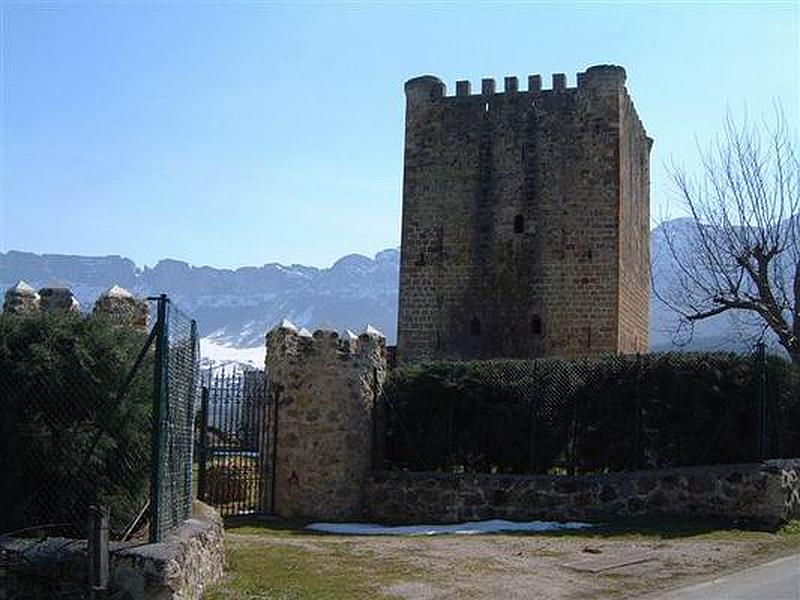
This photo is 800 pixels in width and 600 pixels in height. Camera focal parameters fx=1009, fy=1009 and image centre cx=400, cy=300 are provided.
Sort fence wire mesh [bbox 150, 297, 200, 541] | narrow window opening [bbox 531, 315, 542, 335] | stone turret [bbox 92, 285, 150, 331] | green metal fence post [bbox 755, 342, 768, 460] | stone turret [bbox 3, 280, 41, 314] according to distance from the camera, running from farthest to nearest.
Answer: narrow window opening [bbox 531, 315, 542, 335] < green metal fence post [bbox 755, 342, 768, 460] < stone turret [bbox 92, 285, 150, 331] < stone turret [bbox 3, 280, 41, 314] < fence wire mesh [bbox 150, 297, 200, 541]

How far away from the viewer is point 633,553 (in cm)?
1347

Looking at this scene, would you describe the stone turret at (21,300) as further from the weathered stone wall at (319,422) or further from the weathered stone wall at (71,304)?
the weathered stone wall at (319,422)

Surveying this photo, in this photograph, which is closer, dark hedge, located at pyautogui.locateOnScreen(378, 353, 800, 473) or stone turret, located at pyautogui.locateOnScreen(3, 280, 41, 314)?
stone turret, located at pyautogui.locateOnScreen(3, 280, 41, 314)

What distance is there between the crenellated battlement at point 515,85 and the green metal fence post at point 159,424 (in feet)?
79.0

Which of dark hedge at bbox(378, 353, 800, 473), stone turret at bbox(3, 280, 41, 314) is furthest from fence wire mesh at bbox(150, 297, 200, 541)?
dark hedge at bbox(378, 353, 800, 473)

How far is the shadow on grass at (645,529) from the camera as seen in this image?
15633mm

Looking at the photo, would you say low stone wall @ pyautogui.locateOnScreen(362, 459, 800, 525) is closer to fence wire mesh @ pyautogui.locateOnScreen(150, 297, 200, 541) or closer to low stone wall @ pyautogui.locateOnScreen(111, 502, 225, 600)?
fence wire mesh @ pyautogui.locateOnScreen(150, 297, 200, 541)

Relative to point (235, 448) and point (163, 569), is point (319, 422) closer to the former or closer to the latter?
point (235, 448)

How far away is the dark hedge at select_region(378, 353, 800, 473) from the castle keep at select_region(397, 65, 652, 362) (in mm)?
11316

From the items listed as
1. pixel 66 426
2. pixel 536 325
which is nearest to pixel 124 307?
pixel 66 426

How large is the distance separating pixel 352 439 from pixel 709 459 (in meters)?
6.53

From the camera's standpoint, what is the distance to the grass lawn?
11.0 meters

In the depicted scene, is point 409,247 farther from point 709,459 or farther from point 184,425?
point 184,425

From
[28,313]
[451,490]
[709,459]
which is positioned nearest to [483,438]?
[451,490]
